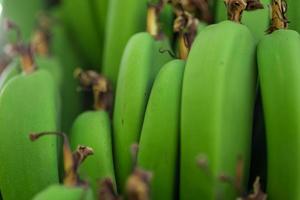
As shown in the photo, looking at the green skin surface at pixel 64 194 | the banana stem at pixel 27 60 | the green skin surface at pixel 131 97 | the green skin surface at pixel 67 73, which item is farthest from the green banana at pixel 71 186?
the green skin surface at pixel 67 73

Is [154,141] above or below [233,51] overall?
below

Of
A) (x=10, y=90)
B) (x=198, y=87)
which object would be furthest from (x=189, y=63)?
(x=10, y=90)

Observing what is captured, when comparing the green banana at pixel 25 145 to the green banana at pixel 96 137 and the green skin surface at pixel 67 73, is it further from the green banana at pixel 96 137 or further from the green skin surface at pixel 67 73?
the green skin surface at pixel 67 73

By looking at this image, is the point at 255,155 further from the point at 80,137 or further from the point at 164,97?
the point at 80,137

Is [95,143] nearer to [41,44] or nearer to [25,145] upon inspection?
[25,145]

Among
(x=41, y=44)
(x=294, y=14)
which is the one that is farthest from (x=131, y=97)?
(x=41, y=44)

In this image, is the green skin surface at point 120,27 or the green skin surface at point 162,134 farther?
the green skin surface at point 120,27
